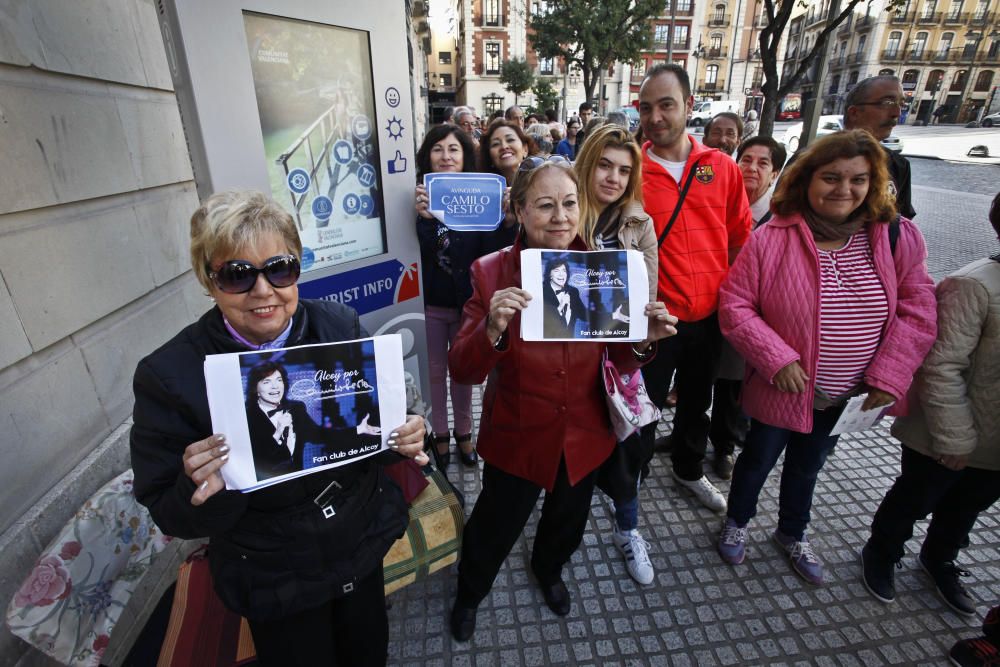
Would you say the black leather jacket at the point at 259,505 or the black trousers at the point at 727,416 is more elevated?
the black leather jacket at the point at 259,505

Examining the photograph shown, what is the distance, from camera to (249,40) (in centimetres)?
217

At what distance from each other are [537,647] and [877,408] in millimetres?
2026

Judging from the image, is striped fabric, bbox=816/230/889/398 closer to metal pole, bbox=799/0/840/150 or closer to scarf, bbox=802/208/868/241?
scarf, bbox=802/208/868/241

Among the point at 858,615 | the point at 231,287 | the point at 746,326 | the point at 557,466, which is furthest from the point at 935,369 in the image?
the point at 231,287

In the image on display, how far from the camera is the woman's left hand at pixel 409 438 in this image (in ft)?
4.95

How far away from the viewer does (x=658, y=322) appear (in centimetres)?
195

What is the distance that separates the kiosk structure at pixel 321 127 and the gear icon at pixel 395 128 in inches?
0.5

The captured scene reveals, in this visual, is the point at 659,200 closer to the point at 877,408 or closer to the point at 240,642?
the point at 877,408

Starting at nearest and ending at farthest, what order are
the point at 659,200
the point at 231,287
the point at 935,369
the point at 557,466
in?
the point at 231,287 → the point at 557,466 → the point at 935,369 → the point at 659,200

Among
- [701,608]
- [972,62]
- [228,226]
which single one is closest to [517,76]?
[701,608]

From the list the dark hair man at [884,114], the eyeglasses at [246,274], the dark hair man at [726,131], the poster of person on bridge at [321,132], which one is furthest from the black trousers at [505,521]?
the dark hair man at [726,131]

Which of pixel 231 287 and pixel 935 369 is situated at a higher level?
pixel 231 287

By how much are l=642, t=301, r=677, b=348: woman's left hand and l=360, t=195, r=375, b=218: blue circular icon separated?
1.87m

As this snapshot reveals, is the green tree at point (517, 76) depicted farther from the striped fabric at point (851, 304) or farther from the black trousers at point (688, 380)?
the striped fabric at point (851, 304)
